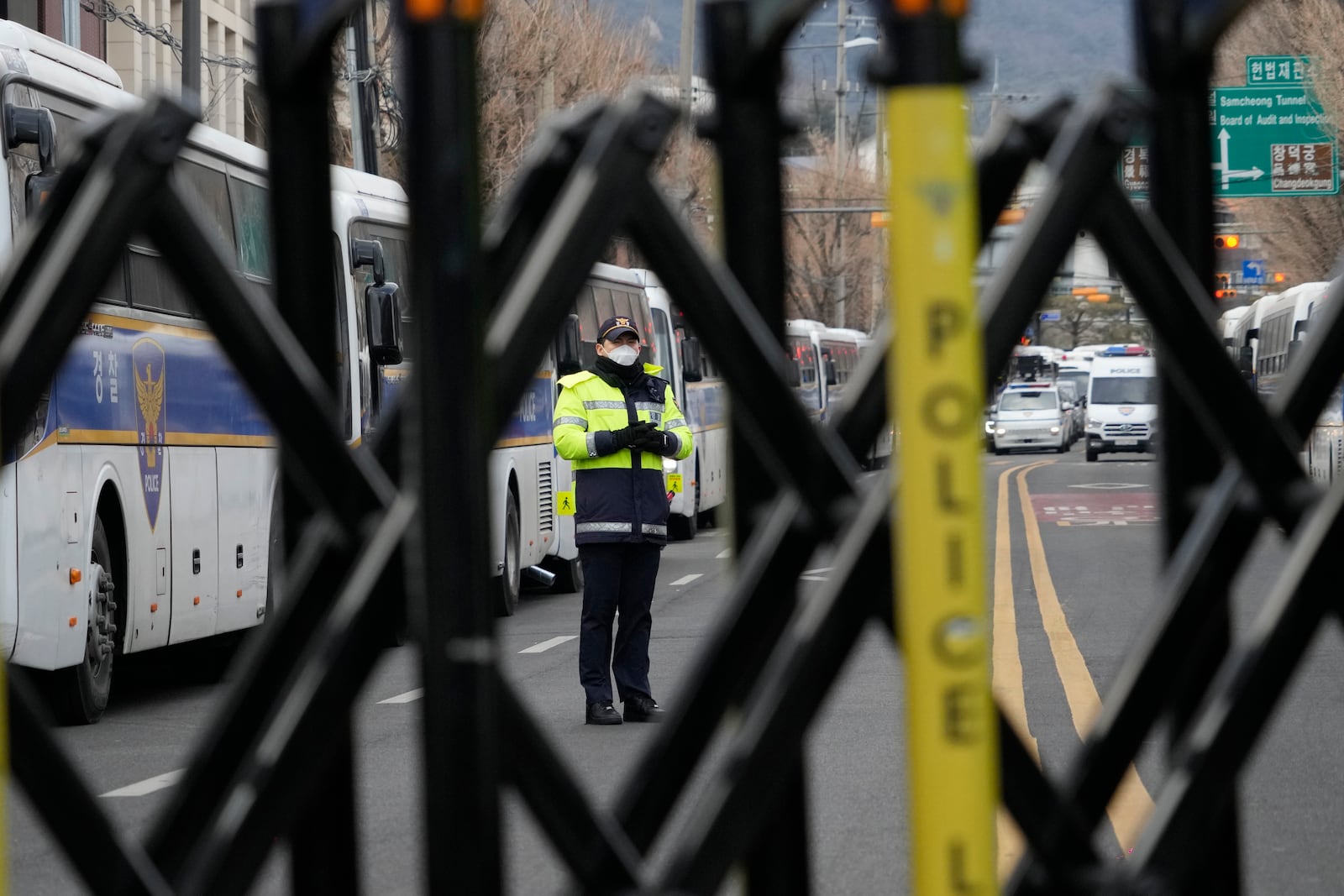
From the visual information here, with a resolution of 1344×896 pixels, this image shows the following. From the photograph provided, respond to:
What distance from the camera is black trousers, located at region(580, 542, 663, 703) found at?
962cm

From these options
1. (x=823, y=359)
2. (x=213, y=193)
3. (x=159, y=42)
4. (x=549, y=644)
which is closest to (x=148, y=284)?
(x=213, y=193)

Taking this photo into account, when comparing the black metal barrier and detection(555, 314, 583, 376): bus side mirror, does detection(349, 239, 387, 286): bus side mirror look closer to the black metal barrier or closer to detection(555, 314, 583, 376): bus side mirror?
A: detection(555, 314, 583, 376): bus side mirror

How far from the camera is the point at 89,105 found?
10812mm

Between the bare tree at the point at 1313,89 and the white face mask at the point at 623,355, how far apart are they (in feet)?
24.3

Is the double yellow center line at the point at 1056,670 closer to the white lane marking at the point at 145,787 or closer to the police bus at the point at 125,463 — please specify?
the white lane marking at the point at 145,787

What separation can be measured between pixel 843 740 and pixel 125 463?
13.4 feet

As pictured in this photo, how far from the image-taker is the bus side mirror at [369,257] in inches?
563

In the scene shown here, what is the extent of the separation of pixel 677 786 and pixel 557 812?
203mm

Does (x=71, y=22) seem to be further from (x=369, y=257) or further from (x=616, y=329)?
(x=616, y=329)

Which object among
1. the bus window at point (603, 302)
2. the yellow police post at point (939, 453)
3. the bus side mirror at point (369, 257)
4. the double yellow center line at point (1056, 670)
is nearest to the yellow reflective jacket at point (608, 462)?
the double yellow center line at point (1056, 670)

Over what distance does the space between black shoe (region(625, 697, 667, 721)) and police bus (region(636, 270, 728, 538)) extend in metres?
12.4

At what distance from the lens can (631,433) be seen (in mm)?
9703

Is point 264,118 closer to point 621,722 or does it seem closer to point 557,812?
point 557,812

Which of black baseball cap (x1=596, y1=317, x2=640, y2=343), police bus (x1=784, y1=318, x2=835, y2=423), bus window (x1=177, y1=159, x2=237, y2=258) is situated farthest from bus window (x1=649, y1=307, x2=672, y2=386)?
black baseball cap (x1=596, y1=317, x2=640, y2=343)
